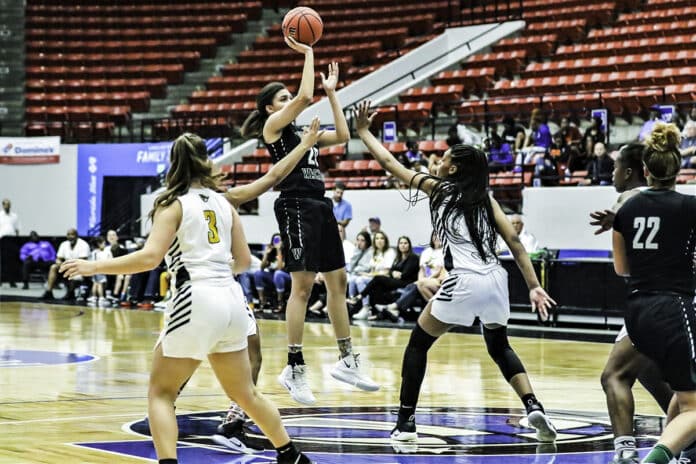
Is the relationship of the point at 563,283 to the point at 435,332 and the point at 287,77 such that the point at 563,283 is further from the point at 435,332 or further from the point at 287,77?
the point at 287,77

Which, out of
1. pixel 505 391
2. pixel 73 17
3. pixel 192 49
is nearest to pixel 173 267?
pixel 505 391

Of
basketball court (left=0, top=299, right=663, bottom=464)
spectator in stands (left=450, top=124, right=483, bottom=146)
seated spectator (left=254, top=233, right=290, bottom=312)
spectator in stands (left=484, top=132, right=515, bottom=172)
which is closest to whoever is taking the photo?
basketball court (left=0, top=299, right=663, bottom=464)

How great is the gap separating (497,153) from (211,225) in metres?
13.8

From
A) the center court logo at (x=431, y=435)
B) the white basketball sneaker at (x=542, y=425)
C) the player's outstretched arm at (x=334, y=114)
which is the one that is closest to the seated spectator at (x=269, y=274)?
the center court logo at (x=431, y=435)

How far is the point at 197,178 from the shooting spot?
5297mm

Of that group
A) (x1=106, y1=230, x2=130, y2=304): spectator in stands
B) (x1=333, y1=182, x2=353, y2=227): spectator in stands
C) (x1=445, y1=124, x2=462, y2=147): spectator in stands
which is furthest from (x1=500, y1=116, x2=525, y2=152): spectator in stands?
(x1=106, y1=230, x2=130, y2=304): spectator in stands

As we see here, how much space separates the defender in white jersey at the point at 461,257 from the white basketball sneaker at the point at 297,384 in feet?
3.34

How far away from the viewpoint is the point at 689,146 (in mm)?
16547

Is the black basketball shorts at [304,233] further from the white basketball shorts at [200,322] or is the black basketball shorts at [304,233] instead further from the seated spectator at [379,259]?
the seated spectator at [379,259]

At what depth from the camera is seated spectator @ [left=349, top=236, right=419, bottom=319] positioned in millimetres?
16844

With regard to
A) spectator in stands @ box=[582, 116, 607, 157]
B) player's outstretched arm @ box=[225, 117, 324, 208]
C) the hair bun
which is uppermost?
spectator in stands @ box=[582, 116, 607, 157]

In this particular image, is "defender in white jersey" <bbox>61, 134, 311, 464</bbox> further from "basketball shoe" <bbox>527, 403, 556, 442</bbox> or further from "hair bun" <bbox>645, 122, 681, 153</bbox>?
"basketball shoe" <bbox>527, 403, 556, 442</bbox>

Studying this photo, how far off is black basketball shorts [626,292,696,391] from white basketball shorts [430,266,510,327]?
1366 millimetres

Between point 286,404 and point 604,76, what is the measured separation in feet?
46.4
